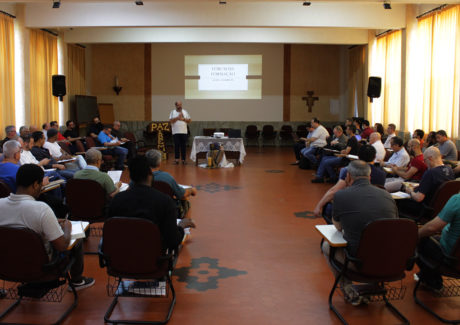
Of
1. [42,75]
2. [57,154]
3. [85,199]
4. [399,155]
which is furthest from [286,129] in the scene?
[85,199]

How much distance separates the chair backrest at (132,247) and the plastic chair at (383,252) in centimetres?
132

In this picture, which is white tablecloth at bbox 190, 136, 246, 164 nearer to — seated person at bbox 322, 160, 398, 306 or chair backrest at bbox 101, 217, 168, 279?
seated person at bbox 322, 160, 398, 306

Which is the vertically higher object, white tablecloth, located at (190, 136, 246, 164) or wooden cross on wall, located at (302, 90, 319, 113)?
wooden cross on wall, located at (302, 90, 319, 113)

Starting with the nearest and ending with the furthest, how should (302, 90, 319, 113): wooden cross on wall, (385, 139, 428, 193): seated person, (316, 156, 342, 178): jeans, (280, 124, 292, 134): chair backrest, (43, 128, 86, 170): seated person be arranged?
(385, 139, 428, 193): seated person
(43, 128, 86, 170): seated person
(316, 156, 342, 178): jeans
(280, 124, 292, 134): chair backrest
(302, 90, 319, 113): wooden cross on wall

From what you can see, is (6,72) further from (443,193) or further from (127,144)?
(443,193)

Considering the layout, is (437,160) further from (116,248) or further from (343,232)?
(116,248)

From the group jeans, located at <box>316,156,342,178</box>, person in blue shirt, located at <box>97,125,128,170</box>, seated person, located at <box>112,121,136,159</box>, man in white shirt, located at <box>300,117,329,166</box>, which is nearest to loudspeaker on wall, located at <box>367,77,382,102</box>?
man in white shirt, located at <box>300,117,329,166</box>

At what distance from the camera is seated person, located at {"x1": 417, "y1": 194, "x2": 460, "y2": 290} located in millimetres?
3229

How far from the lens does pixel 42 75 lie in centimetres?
1169

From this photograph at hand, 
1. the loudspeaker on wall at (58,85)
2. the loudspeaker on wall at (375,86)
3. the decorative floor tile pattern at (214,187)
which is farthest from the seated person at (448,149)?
the loudspeaker on wall at (58,85)

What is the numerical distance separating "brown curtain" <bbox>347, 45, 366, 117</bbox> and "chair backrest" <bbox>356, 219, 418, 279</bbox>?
11667 millimetres

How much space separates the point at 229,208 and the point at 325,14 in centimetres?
617

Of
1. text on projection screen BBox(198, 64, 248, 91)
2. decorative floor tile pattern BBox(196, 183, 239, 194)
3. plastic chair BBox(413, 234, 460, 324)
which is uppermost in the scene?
text on projection screen BBox(198, 64, 248, 91)

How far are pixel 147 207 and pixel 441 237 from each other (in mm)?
2214
